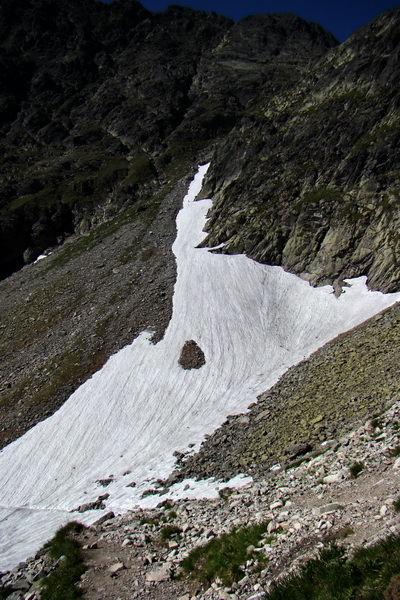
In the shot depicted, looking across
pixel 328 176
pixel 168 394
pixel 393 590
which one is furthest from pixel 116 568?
pixel 328 176

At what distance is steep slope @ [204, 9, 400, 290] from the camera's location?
152 feet

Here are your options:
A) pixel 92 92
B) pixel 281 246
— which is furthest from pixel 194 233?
pixel 92 92

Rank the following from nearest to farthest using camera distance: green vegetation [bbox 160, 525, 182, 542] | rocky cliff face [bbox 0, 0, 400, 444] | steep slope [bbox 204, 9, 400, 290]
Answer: green vegetation [bbox 160, 525, 182, 542], rocky cliff face [bbox 0, 0, 400, 444], steep slope [bbox 204, 9, 400, 290]

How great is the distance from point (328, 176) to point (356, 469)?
169 ft

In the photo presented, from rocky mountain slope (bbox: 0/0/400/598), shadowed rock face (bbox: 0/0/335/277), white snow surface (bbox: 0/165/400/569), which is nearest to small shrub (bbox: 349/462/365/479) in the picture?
rocky mountain slope (bbox: 0/0/400/598)

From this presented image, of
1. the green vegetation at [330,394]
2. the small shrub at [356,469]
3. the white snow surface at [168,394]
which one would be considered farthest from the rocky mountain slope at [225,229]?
the white snow surface at [168,394]

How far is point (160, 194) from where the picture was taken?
8806 centimetres

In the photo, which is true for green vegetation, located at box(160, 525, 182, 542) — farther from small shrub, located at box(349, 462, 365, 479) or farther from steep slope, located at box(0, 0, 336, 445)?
steep slope, located at box(0, 0, 336, 445)

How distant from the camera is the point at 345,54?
81.3 m

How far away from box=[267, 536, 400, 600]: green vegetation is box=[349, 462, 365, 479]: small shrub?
16.5ft

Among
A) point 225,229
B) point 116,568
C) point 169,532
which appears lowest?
point 169,532

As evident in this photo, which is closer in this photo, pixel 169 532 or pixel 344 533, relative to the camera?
pixel 344 533

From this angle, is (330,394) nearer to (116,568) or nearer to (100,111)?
(116,568)

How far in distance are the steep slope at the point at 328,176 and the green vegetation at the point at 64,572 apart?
36.9 meters
